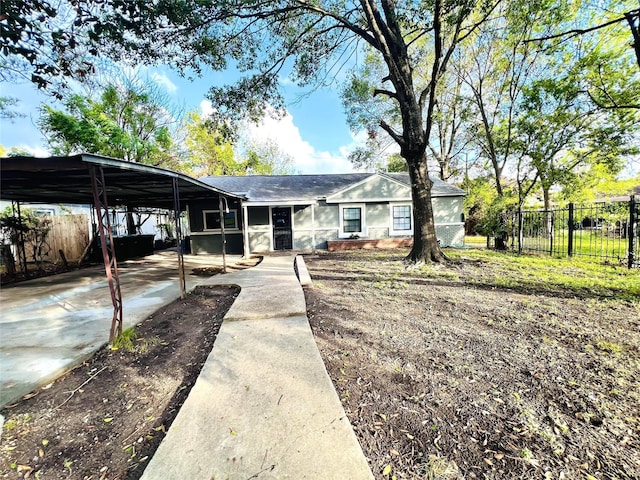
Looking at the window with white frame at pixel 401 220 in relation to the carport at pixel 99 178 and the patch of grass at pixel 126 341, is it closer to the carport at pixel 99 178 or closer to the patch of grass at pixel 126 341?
the carport at pixel 99 178

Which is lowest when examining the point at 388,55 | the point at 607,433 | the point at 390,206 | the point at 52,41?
the point at 607,433

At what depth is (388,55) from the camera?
7.57 meters

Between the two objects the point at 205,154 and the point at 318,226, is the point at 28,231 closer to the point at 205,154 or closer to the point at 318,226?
the point at 318,226

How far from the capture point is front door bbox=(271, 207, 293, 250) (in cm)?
1288

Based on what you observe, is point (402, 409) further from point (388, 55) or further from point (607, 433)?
point (388, 55)

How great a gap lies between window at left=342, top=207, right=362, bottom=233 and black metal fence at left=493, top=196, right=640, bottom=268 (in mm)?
5862

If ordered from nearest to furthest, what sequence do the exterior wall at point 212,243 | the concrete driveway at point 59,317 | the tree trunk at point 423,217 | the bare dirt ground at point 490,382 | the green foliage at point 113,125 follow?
the bare dirt ground at point 490,382, the concrete driveway at point 59,317, the tree trunk at point 423,217, the green foliage at point 113,125, the exterior wall at point 212,243

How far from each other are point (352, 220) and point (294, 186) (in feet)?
12.1

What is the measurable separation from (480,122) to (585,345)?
15321 mm

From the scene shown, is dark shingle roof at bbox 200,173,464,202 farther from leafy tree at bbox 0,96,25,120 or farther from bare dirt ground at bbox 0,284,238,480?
bare dirt ground at bbox 0,284,238,480

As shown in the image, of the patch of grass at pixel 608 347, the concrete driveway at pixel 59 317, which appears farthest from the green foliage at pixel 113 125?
the patch of grass at pixel 608 347

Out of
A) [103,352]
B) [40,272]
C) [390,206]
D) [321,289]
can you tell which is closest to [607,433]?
[321,289]

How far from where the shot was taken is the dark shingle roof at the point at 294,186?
13.0 metres

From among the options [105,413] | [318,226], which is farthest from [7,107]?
[105,413]
